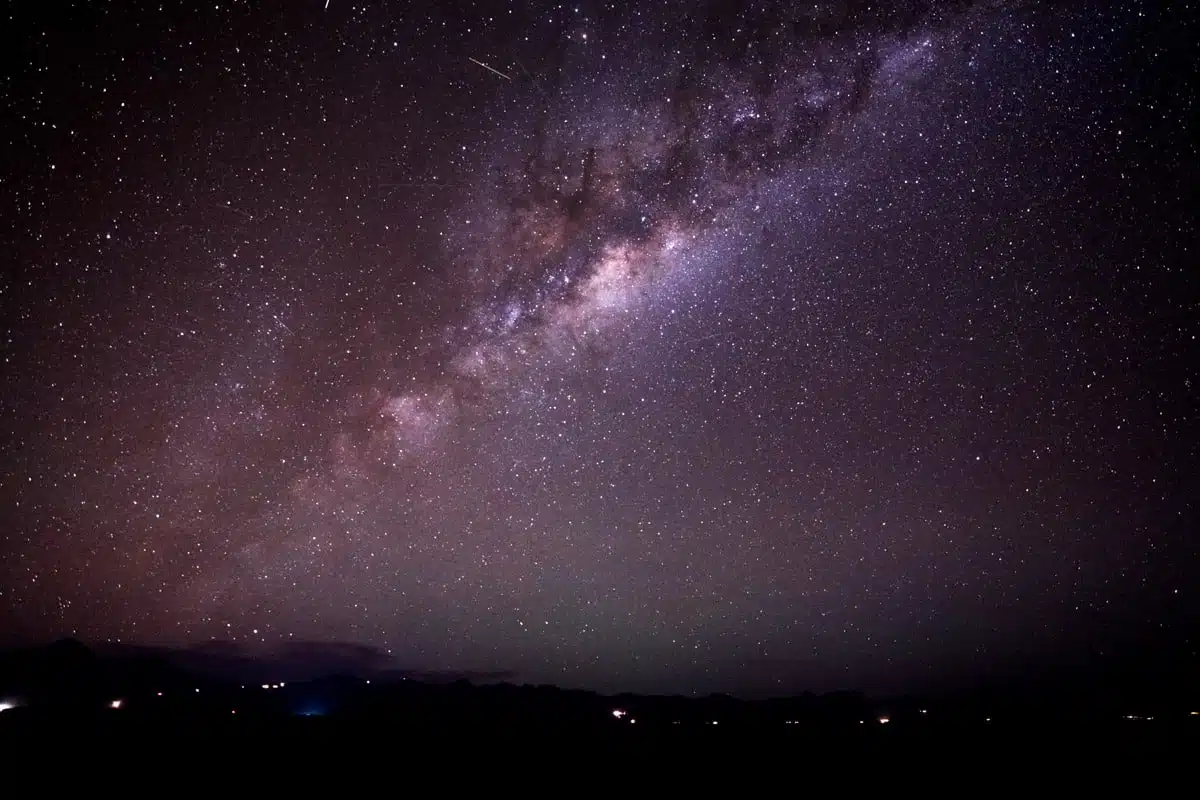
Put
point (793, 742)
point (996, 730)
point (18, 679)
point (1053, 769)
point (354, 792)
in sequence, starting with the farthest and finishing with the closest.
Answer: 1. point (18, 679)
2. point (996, 730)
3. point (793, 742)
4. point (1053, 769)
5. point (354, 792)

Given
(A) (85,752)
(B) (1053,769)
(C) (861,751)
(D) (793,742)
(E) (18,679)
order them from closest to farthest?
(A) (85,752), (B) (1053,769), (C) (861,751), (D) (793,742), (E) (18,679)

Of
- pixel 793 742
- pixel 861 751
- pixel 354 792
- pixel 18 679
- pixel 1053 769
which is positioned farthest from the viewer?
pixel 18 679

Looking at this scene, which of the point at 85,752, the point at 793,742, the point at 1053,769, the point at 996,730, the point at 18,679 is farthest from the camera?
the point at 18,679

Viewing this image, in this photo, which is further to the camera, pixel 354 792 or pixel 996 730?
pixel 996 730

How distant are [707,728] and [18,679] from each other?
110192mm

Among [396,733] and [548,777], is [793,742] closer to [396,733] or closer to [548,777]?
[548,777]

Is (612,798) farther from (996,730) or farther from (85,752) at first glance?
(996,730)

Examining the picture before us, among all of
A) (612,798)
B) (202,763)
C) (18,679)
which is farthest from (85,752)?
(18,679)

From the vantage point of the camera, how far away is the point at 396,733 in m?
15.7

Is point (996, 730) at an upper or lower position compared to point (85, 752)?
lower

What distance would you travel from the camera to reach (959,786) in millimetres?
Answer: 12414

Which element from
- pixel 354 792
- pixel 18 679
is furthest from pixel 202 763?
pixel 18 679

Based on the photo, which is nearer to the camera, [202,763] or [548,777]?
[202,763]

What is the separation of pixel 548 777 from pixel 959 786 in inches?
321
